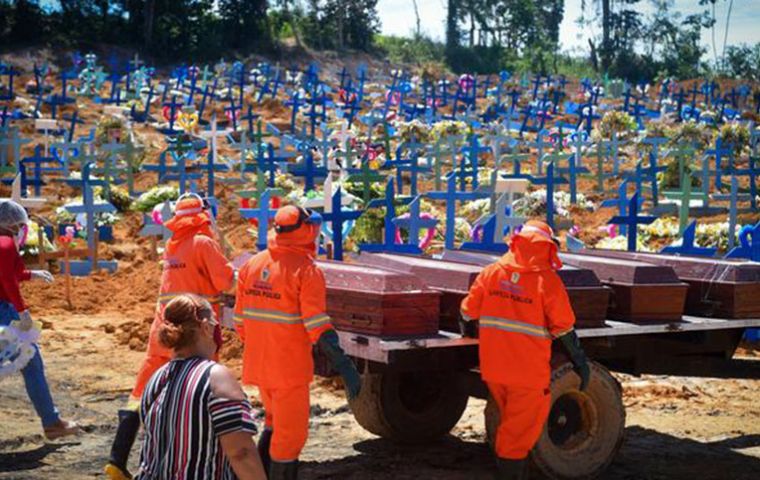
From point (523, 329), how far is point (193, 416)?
2.73 metres

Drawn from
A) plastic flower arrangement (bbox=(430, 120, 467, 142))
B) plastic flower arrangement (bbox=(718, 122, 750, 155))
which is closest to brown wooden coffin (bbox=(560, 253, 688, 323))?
plastic flower arrangement (bbox=(430, 120, 467, 142))

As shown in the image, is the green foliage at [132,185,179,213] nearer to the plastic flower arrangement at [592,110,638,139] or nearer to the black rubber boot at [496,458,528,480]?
the black rubber boot at [496,458,528,480]

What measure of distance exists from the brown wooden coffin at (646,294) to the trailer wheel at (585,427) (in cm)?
44

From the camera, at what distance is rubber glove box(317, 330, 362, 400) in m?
5.59

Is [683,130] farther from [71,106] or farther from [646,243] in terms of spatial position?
[71,106]

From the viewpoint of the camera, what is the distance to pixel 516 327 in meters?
6.04

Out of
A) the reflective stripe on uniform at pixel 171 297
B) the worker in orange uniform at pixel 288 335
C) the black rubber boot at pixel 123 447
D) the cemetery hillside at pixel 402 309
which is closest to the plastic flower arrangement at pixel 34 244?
the cemetery hillside at pixel 402 309

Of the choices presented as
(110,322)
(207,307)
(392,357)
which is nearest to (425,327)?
(392,357)

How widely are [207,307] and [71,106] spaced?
32.3m

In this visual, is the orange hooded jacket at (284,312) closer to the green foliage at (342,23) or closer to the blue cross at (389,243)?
the blue cross at (389,243)

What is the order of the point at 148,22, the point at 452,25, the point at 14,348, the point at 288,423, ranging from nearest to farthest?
the point at 288,423 < the point at 14,348 < the point at 148,22 < the point at 452,25

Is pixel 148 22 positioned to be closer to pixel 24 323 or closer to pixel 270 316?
pixel 24 323

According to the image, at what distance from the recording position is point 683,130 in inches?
1142

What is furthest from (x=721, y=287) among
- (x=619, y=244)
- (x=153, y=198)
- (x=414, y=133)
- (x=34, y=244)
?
(x=414, y=133)
